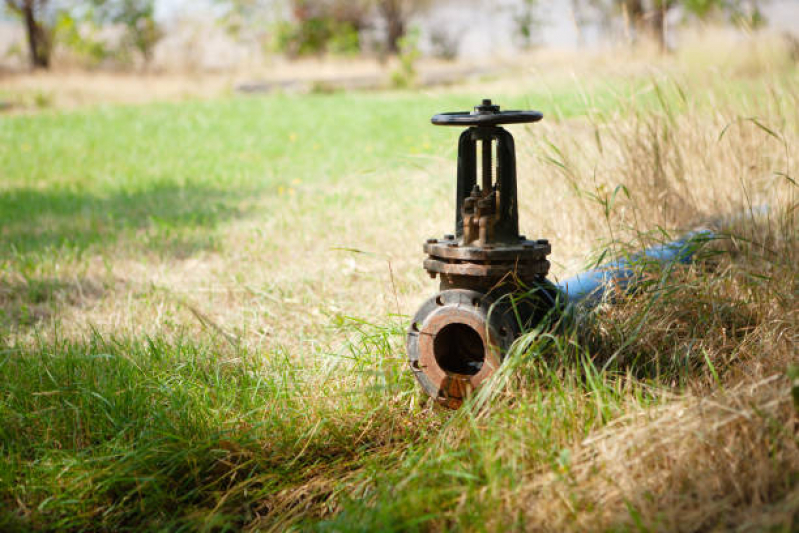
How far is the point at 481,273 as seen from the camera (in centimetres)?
192

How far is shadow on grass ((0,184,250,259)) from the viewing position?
4.30 metres

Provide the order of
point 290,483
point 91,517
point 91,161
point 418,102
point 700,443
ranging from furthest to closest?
point 418,102, point 91,161, point 290,483, point 91,517, point 700,443

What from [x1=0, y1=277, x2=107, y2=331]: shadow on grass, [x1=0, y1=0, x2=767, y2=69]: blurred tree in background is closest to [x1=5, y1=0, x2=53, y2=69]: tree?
[x1=0, y1=0, x2=767, y2=69]: blurred tree in background

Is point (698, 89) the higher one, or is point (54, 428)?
point (698, 89)

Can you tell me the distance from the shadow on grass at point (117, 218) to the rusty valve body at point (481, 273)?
8.26 ft

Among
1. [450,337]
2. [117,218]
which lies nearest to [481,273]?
[450,337]

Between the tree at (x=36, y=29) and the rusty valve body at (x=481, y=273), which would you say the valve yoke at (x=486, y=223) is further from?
the tree at (x=36, y=29)

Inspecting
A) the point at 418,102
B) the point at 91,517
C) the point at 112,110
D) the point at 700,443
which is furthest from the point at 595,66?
the point at 112,110

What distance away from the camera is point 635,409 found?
72.0 inches

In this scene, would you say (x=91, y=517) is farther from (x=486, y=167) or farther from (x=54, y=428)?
(x=486, y=167)

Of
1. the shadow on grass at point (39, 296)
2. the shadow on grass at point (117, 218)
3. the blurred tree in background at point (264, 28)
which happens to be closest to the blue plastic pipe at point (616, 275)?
the shadow on grass at point (39, 296)

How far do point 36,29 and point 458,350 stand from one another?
2328cm

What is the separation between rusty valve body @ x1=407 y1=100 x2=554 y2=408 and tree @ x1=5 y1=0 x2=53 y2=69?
22.7 meters

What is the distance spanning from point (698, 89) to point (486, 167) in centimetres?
242
